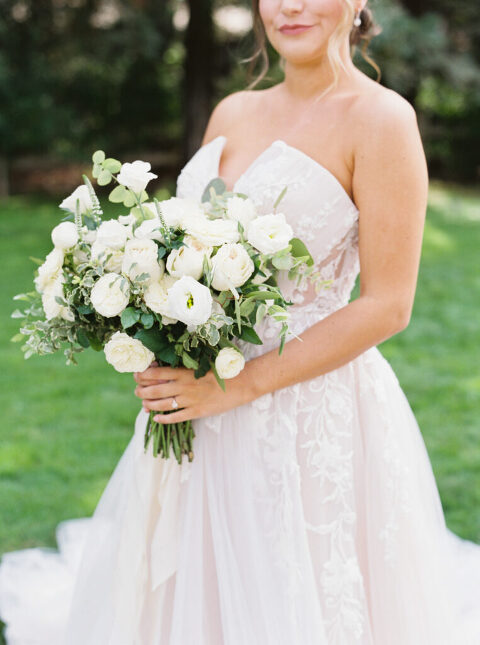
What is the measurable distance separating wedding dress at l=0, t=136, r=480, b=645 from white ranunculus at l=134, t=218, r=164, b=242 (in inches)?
15.7

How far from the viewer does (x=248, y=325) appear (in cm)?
185

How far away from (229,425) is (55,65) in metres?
11.4

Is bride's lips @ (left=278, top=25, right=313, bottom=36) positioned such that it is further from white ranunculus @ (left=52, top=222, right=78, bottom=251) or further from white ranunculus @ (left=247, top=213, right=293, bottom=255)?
white ranunculus @ (left=52, top=222, right=78, bottom=251)

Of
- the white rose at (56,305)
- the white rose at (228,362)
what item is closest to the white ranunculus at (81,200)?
the white rose at (56,305)

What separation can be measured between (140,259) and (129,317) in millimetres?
146

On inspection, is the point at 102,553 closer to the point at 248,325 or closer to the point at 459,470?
the point at 248,325

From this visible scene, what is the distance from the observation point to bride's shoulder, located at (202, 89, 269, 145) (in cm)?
250

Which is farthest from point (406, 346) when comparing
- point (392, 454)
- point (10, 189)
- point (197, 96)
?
point (10, 189)

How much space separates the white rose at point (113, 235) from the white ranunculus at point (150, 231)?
4cm

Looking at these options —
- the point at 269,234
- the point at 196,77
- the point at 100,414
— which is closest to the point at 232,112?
the point at 269,234

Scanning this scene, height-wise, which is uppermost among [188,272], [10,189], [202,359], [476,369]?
[10,189]

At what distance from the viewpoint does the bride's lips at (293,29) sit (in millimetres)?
2111

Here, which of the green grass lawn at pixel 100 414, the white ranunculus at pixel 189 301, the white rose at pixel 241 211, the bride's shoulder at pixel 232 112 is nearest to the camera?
the white ranunculus at pixel 189 301

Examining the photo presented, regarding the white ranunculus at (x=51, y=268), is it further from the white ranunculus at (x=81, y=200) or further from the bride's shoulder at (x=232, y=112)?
the bride's shoulder at (x=232, y=112)
